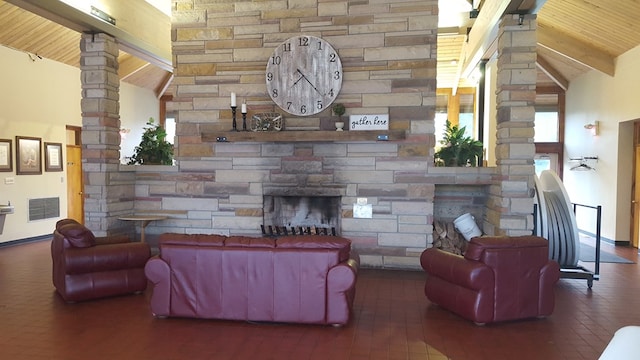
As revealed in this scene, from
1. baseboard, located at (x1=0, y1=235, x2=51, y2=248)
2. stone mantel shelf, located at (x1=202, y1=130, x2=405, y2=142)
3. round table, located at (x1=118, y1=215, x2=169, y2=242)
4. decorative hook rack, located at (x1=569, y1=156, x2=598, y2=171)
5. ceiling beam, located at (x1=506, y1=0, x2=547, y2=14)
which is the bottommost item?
baseboard, located at (x1=0, y1=235, x2=51, y2=248)

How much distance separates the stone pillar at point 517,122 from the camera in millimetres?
5059

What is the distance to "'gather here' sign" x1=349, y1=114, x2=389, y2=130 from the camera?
5.69m

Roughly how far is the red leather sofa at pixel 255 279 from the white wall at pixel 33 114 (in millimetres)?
5631

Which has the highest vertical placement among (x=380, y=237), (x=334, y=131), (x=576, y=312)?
(x=334, y=131)

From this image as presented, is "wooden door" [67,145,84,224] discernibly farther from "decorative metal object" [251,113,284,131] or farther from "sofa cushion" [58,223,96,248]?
"decorative metal object" [251,113,284,131]

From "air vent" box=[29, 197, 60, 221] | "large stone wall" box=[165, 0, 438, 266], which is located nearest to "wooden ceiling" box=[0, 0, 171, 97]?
"air vent" box=[29, 197, 60, 221]

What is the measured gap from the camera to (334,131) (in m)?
5.52

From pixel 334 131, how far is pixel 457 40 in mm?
5634

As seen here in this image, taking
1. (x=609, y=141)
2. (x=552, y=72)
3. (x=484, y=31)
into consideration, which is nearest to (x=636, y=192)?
(x=609, y=141)

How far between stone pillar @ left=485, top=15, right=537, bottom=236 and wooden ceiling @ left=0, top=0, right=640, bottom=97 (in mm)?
1125

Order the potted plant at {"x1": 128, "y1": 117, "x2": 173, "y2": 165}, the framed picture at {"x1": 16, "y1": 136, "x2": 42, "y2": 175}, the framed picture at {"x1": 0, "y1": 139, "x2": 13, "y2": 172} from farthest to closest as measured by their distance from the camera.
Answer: the framed picture at {"x1": 16, "y1": 136, "x2": 42, "y2": 175}
the framed picture at {"x1": 0, "y1": 139, "x2": 13, "y2": 172}
the potted plant at {"x1": 128, "y1": 117, "x2": 173, "y2": 165}

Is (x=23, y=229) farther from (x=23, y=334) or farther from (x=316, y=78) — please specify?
(x=316, y=78)

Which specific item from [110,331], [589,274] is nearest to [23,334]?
[110,331]

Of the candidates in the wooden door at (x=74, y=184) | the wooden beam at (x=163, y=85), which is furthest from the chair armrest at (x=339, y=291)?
the wooden beam at (x=163, y=85)
